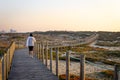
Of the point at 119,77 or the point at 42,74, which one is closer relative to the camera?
the point at 119,77

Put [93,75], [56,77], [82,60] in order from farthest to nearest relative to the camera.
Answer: [93,75]
[56,77]
[82,60]

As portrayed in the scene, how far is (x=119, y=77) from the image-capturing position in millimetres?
8375

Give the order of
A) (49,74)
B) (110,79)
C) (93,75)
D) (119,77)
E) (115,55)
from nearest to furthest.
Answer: (119,77)
(49,74)
(110,79)
(93,75)
(115,55)

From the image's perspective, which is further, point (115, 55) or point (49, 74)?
point (115, 55)

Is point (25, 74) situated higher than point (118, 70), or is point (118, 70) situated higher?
point (118, 70)

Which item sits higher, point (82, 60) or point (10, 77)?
point (82, 60)

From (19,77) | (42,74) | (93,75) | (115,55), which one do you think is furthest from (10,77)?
(115,55)

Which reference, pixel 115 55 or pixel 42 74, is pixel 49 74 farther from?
pixel 115 55

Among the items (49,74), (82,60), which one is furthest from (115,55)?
(82,60)

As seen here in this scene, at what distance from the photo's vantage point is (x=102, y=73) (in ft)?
88.1

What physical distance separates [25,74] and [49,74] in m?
1.27

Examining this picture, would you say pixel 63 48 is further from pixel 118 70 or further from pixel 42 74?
pixel 118 70

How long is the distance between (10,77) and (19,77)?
0.44 m

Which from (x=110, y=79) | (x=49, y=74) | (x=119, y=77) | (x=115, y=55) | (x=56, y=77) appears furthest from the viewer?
(x=115, y=55)
